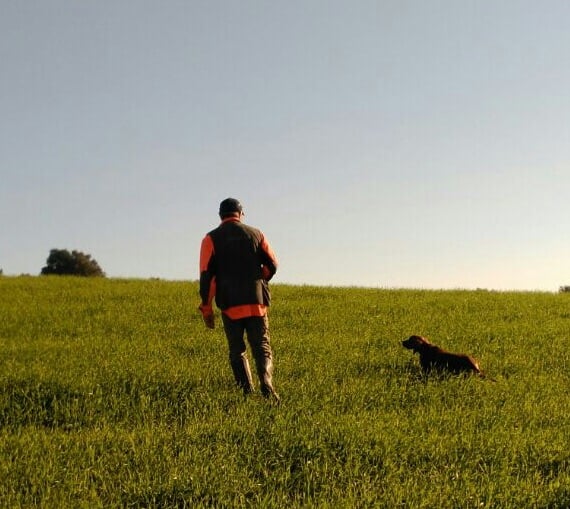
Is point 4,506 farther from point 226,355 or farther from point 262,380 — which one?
point 226,355

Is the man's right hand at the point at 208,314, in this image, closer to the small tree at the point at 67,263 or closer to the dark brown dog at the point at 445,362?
the dark brown dog at the point at 445,362

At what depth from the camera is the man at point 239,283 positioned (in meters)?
9.17

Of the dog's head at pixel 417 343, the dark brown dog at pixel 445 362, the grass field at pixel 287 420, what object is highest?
the dog's head at pixel 417 343

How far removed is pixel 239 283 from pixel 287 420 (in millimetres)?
2032

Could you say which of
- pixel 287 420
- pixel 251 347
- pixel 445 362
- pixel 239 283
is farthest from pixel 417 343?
pixel 287 420

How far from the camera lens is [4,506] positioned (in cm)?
562

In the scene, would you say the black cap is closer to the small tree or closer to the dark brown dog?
the dark brown dog

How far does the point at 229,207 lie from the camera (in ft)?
30.8

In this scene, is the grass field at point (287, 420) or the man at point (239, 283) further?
the man at point (239, 283)

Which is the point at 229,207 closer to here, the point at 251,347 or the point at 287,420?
the point at 251,347

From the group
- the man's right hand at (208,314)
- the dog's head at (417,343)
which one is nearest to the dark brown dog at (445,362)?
the dog's head at (417,343)

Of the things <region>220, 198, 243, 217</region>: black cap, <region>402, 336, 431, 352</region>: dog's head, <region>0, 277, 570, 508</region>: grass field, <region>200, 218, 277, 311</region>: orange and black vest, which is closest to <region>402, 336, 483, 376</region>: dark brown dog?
<region>402, 336, 431, 352</region>: dog's head

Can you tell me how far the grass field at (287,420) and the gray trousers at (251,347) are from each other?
11.3 inches

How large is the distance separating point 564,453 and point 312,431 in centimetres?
258
